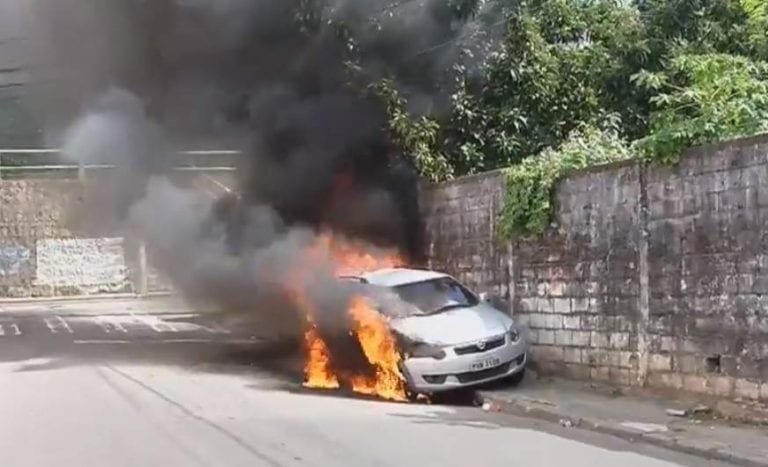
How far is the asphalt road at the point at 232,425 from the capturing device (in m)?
8.20

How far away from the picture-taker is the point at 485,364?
11.8m

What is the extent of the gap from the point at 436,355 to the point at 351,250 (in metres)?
4.87

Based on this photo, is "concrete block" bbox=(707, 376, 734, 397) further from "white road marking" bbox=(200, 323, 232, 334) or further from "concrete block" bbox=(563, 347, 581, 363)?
"white road marking" bbox=(200, 323, 232, 334)

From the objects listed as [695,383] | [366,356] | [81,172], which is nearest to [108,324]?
[81,172]

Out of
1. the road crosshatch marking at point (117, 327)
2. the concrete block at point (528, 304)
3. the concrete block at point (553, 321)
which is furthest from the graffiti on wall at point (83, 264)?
the concrete block at point (553, 321)

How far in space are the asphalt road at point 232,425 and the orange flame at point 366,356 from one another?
1.33 feet


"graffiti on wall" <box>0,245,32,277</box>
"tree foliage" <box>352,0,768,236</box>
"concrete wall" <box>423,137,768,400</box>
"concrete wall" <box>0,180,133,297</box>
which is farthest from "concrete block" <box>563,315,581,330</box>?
"graffiti on wall" <box>0,245,32,277</box>

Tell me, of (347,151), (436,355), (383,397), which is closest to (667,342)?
(436,355)

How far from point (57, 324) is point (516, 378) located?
13119 millimetres

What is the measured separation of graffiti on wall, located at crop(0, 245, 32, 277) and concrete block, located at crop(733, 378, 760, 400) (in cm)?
2567

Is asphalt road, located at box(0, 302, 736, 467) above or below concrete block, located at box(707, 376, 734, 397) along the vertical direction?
below

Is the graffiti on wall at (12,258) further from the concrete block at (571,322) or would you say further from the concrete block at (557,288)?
the concrete block at (571,322)

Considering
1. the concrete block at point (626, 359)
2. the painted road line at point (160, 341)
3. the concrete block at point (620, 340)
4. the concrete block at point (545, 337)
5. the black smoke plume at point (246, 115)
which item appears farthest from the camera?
the painted road line at point (160, 341)

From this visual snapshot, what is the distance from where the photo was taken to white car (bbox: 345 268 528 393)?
11.6 meters
